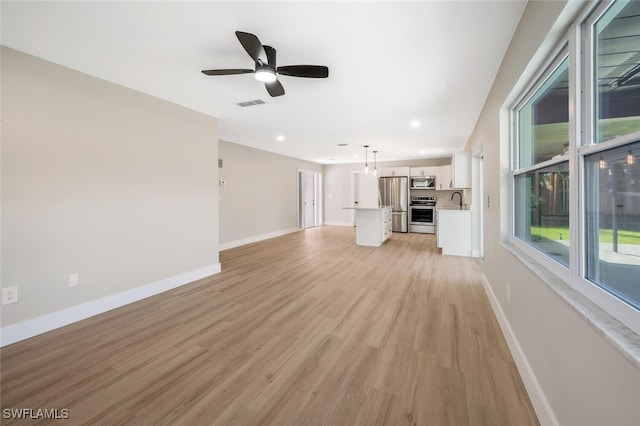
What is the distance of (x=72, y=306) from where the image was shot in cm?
266

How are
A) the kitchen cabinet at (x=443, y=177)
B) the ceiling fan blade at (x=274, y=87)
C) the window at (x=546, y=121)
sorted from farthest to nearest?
the kitchen cabinet at (x=443, y=177) → the ceiling fan blade at (x=274, y=87) → the window at (x=546, y=121)

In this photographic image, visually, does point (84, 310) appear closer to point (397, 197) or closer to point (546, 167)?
point (546, 167)

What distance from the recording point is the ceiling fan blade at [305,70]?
215cm

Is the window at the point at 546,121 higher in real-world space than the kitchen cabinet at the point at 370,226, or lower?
higher

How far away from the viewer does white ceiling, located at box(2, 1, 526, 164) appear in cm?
181

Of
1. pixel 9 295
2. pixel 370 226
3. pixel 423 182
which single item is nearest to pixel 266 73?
pixel 9 295

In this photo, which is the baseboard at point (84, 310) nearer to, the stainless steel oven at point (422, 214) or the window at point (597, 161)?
the window at point (597, 161)

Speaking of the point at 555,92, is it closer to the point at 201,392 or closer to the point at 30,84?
the point at 201,392

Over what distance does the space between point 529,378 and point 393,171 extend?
24.5 feet

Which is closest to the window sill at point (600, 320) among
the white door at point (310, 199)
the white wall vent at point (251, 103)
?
the white wall vent at point (251, 103)

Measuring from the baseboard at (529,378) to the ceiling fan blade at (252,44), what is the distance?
9.21ft

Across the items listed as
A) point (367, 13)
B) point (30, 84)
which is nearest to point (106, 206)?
point (30, 84)

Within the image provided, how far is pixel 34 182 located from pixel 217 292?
6.89ft

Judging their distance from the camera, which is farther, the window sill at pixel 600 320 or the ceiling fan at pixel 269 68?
the ceiling fan at pixel 269 68
